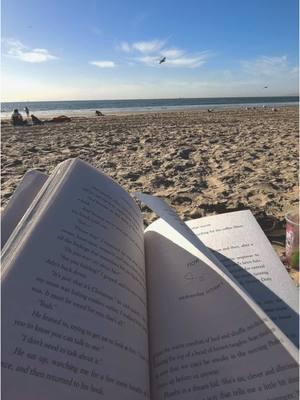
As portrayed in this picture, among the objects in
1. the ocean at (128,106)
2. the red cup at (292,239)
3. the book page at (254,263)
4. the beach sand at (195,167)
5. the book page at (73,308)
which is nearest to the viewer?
the book page at (73,308)

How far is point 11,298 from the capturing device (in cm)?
54

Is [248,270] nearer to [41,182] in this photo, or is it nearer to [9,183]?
[41,182]

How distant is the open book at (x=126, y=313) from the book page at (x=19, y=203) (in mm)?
77

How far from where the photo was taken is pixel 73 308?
59cm

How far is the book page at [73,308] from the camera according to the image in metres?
0.51

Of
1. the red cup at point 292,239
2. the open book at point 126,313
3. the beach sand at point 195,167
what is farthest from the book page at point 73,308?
the beach sand at point 195,167

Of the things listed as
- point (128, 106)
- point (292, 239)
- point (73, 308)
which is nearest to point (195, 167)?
point (292, 239)

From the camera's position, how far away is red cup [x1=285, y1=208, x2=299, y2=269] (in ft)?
3.70

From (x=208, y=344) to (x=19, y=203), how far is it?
500 millimetres

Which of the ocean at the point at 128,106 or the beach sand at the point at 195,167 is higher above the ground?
the ocean at the point at 128,106

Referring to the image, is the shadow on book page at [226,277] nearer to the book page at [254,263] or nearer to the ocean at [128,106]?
the book page at [254,263]

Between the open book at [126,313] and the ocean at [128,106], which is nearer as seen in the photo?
the open book at [126,313]

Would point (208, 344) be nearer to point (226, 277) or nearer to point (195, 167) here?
point (226, 277)

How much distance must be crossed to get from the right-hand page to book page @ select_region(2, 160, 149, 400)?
1.3 inches
